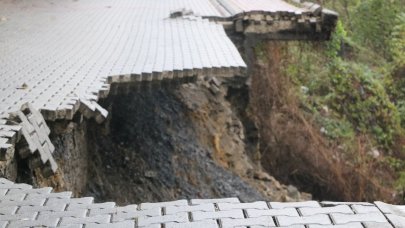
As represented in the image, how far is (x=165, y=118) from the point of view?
9781 millimetres

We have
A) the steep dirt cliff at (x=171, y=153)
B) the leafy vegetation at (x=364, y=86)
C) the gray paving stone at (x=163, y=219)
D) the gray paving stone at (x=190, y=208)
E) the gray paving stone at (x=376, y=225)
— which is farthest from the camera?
the leafy vegetation at (x=364, y=86)

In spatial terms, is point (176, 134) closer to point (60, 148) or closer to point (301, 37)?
point (301, 37)

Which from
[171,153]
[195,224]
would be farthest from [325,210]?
[171,153]

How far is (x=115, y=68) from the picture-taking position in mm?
6820

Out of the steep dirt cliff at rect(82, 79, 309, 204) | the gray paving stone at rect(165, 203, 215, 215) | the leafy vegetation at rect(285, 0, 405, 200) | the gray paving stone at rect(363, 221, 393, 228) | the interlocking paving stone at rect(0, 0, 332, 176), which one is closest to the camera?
the gray paving stone at rect(363, 221, 393, 228)

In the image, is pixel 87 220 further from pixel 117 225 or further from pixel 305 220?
pixel 305 220

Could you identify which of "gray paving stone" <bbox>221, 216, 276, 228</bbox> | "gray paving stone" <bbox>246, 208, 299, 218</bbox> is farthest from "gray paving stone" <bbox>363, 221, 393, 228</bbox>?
"gray paving stone" <bbox>221, 216, 276, 228</bbox>

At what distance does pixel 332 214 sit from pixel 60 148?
3.67 m

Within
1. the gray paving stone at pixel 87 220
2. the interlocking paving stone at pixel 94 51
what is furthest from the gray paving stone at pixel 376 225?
the interlocking paving stone at pixel 94 51

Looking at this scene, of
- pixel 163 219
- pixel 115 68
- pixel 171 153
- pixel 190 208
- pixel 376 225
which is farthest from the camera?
pixel 171 153

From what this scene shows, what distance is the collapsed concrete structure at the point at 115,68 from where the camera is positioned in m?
2.95

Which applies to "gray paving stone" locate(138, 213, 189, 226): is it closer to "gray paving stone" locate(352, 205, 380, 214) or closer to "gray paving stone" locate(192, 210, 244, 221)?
"gray paving stone" locate(192, 210, 244, 221)

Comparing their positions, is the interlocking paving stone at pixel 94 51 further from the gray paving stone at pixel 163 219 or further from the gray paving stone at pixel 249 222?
the gray paving stone at pixel 249 222

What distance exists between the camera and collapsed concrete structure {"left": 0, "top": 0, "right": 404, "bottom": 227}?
116 inches
